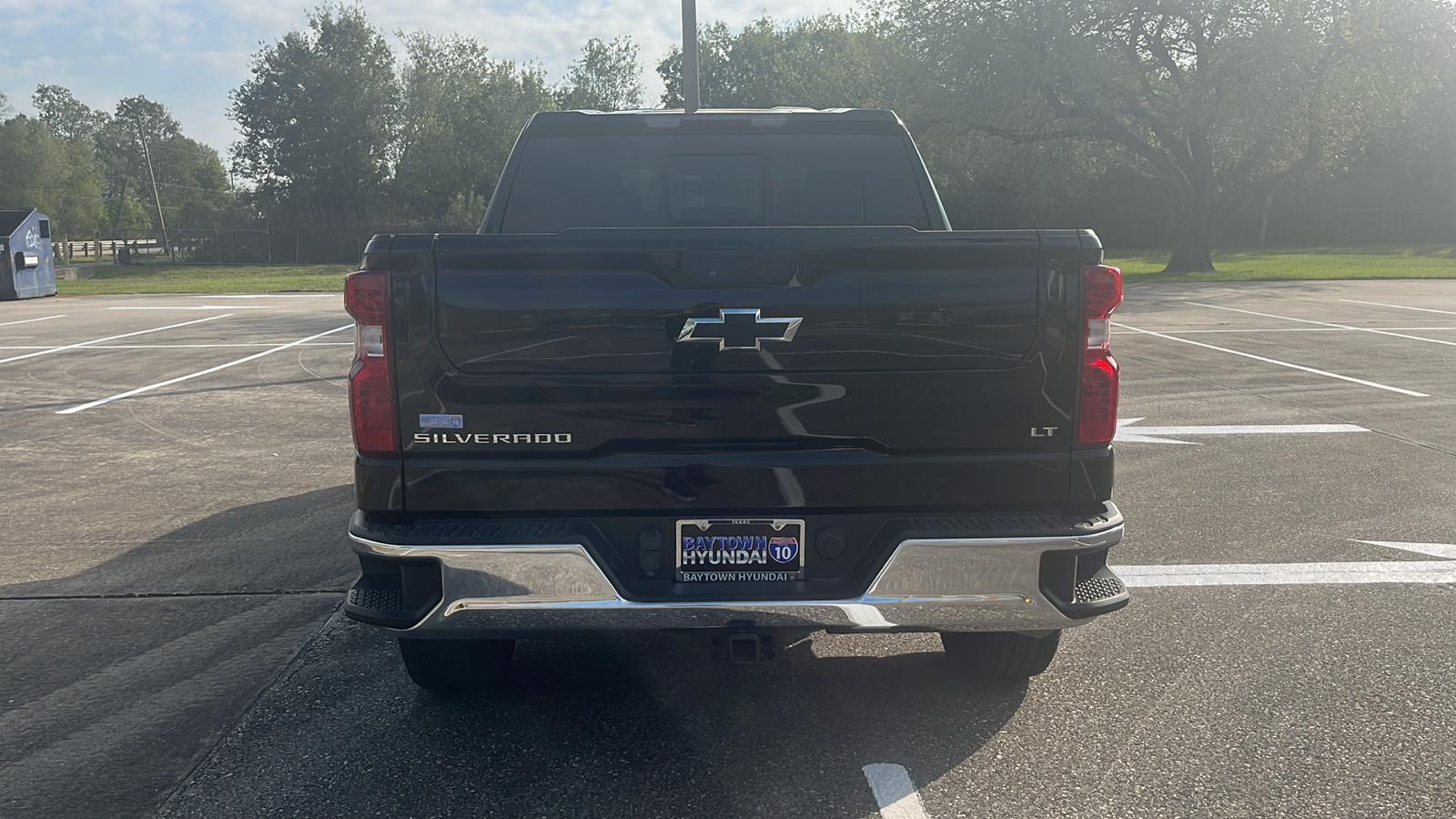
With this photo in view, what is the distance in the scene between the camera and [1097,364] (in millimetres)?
3133

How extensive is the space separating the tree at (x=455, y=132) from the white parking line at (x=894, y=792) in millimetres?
50299

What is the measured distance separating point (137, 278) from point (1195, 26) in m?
31.5

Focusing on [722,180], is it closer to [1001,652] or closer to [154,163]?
[1001,652]

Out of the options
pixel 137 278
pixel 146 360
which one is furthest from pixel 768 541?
pixel 137 278

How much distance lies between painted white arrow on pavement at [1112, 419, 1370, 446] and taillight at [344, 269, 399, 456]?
652 cm

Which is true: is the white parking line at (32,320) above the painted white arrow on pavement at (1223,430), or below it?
above

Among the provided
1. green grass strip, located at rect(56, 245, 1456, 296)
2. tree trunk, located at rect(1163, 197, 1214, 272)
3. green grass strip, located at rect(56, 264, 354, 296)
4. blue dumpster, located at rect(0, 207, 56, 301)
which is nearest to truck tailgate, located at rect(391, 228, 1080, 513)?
green grass strip, located at rect(56, 245, 1456, 296)

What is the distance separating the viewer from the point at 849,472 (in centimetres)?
307

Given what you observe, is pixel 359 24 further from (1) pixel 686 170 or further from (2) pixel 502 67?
(1) pixel 686 170

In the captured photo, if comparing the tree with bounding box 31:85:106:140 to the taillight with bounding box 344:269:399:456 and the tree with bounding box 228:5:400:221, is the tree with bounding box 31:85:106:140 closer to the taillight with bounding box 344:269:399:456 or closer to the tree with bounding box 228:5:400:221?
the tree with bounding box 228:5:400:221

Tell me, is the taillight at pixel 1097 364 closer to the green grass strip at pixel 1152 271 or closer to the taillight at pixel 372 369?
the taillight at pixel 372 369

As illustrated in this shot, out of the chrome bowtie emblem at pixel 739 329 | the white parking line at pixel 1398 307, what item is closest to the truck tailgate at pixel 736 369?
the chrome bowtie emblem at pixel 739 329

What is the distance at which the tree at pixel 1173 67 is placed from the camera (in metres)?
26.3

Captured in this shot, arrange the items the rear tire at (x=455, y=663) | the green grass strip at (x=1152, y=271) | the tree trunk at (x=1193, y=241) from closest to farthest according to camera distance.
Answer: the rear tire at (x=455, y=663) → the green grass strip at (x=1152, y=271) → the tree trunk at (x=1193, y=241)
